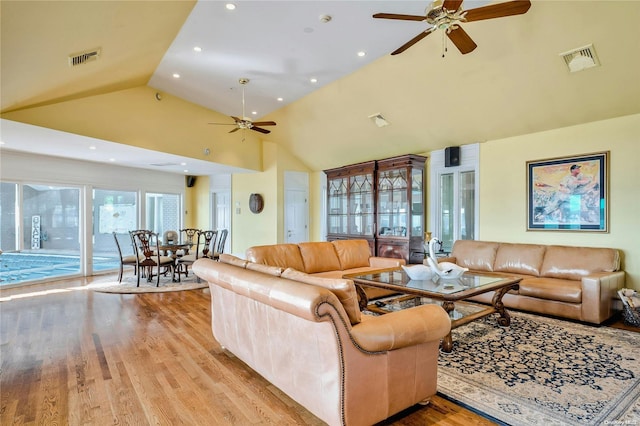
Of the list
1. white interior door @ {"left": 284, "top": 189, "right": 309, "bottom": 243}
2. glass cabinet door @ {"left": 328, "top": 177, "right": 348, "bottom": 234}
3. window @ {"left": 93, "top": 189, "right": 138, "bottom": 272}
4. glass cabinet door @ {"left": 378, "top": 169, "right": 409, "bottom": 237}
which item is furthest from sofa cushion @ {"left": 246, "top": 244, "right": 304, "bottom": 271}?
window @ {"left": 93, "top": 189, "right": 138, "bottom": 272}

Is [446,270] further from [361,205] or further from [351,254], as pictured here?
[361,205]

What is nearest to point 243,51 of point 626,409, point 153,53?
point 153,53

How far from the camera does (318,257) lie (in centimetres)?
489

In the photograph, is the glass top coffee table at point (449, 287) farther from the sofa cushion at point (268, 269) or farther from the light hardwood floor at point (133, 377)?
the sofa cushion at point (268, 269)

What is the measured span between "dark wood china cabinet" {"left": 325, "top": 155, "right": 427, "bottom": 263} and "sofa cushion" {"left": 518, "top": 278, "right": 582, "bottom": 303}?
6.27 ft

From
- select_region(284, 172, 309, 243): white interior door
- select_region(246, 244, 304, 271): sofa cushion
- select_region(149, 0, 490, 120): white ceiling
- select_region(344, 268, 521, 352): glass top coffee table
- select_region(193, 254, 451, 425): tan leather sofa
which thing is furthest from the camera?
select_region(284, 172, 309, 243): white interior door

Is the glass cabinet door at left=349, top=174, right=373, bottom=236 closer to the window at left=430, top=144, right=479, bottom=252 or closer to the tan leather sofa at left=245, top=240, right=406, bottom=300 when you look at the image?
the window at left=430, top=144, right=479, bottom=252

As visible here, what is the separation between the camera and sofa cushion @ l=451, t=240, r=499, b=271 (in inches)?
198

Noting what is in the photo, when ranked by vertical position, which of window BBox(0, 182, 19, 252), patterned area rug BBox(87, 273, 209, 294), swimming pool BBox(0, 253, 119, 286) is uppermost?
window BBox(0, 182, 19, 252)

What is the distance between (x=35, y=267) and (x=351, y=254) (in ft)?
20.9

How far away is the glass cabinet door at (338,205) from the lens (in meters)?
7.34

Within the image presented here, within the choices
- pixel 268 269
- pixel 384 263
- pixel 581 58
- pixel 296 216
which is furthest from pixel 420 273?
pixel 296 216

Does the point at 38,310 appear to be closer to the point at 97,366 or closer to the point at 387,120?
the point at 97,366

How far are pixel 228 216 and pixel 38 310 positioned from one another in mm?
4884
